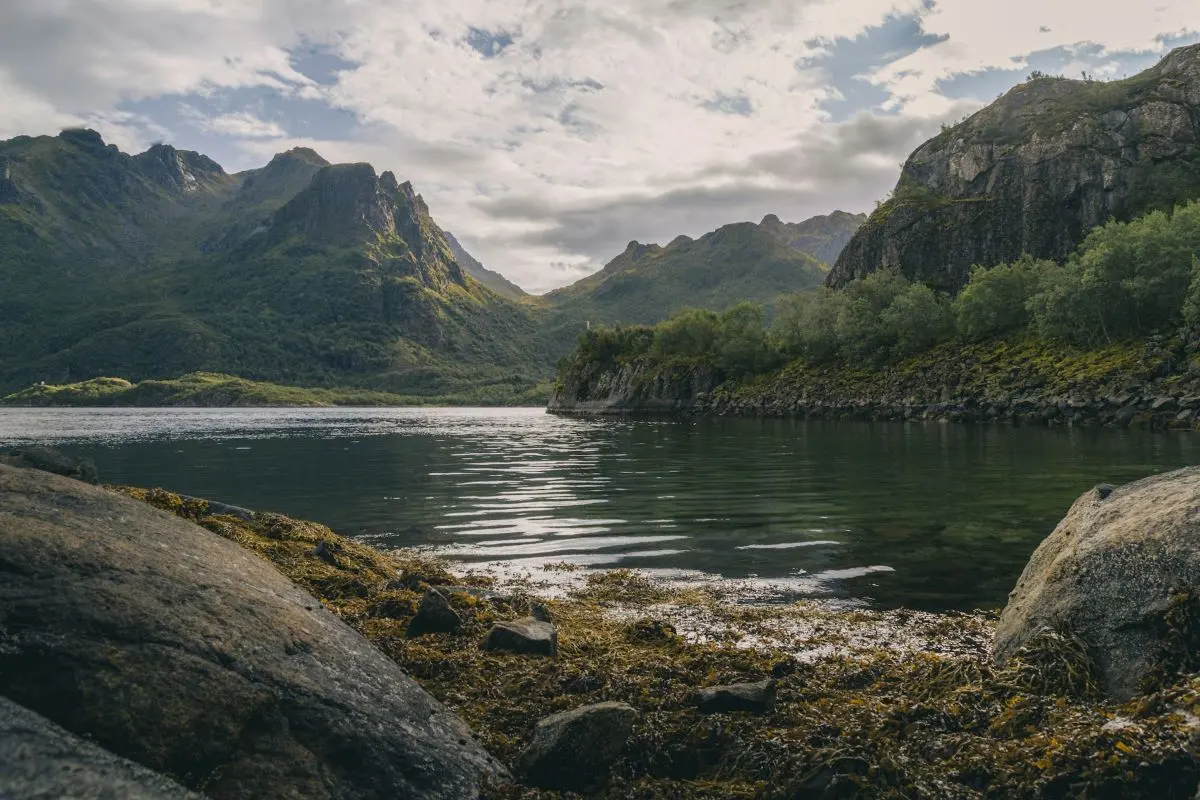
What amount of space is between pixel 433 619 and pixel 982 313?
11323 cm

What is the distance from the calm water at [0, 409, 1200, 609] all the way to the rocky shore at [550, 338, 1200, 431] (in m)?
14.2

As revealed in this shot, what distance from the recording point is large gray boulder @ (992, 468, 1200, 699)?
7.50m

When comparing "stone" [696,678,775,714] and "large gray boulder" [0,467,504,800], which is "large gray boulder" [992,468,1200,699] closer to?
"stone" [696,678,775,714]

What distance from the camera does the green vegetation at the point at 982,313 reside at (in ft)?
266

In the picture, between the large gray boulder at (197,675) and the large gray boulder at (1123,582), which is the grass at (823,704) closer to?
the large gray boulder at (1123,582)

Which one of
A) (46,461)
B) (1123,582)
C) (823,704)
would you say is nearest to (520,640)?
(823,704)

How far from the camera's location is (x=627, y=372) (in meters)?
165

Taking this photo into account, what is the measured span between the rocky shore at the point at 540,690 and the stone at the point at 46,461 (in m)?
6.25

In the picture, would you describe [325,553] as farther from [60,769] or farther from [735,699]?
[60,769]

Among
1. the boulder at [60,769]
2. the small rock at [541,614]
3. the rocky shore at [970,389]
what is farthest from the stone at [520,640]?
the rocky shore at [970,389]

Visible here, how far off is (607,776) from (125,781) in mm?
3893

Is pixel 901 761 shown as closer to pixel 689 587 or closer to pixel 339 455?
pixel 689 587

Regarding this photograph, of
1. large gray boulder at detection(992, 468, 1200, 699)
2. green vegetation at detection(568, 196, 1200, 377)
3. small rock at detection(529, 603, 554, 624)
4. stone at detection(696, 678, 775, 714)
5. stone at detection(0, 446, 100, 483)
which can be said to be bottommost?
small rock at detection(529, 603, 554, 624)

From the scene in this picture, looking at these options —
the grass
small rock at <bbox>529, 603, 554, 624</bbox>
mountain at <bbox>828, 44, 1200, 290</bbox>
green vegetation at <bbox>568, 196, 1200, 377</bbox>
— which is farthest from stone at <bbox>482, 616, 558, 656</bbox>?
mountain at <bbox>828, 44, 1200, 290</bbox>
